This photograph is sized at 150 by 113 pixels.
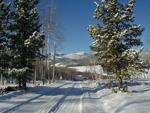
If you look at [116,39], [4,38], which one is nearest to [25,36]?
[4,38]

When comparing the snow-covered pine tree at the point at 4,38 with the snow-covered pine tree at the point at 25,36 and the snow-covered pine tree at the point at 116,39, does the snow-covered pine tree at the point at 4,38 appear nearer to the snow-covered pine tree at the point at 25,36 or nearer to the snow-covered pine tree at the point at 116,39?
the snow-covered pine tree at the point at 25,36

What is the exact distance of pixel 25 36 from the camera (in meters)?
37.5

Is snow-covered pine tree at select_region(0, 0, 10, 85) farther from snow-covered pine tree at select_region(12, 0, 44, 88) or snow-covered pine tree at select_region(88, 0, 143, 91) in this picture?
snow-covered pine tree at select_region(88, 0, 143, 91)

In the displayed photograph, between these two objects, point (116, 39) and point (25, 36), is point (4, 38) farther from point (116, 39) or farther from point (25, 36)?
point (116, 39)

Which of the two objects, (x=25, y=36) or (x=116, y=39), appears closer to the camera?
(x=116, y=39)

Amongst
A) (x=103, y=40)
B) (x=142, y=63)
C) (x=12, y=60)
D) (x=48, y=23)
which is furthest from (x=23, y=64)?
(x=48, y=23)

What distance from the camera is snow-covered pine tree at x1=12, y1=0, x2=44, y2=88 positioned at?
118 feet

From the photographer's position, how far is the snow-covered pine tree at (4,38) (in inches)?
1321

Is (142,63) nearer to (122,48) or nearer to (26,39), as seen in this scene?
(122,48)

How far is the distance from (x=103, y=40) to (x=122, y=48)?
1.74m

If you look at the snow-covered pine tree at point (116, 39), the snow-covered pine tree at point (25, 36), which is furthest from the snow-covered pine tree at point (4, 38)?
the snow-covered pine tree at point (116, 39)

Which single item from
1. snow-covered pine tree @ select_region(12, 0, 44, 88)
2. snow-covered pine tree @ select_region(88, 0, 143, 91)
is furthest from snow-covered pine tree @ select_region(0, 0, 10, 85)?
snow-covered pine tree @ select_region(88, 0, 143, 91)

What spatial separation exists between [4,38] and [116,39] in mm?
10802

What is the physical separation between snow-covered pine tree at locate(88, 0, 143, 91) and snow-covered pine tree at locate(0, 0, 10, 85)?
26.4 feet
